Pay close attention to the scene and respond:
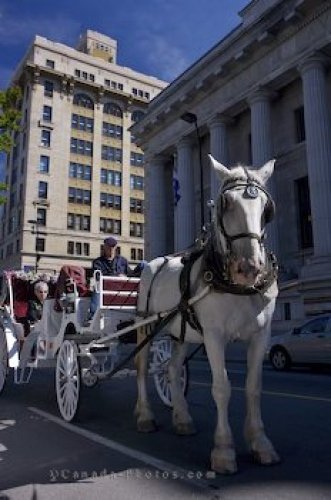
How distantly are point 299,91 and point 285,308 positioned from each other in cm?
1317

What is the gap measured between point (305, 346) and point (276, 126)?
19410 millimetres

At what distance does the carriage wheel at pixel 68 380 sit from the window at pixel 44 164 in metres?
68.7

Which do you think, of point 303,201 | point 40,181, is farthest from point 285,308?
point 40,181

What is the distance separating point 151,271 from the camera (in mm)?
6754

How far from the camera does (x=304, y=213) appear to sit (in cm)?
2978

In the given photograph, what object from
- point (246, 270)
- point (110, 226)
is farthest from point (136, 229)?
point (246, 270)

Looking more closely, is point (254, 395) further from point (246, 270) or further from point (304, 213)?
point (304, 213)

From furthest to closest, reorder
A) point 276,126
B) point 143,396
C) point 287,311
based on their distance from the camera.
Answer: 1. point 276,126
2. point 287,311
3. point 143,396

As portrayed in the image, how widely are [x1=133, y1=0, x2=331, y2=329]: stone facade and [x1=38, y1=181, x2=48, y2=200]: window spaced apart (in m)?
35.1

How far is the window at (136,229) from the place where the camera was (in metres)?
80.9

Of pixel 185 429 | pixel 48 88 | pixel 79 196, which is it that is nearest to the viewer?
pixel 185 429

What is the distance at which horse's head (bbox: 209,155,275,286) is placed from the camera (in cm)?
403

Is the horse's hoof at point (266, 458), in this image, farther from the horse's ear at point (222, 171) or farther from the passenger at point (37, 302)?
the passenger at point (37, 302)

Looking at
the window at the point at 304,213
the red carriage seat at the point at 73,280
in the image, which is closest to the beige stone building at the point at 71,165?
the window at the point at 304,213
